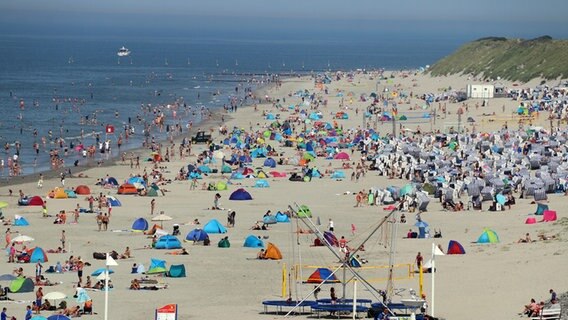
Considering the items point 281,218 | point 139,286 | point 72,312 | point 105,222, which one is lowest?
point 281,218

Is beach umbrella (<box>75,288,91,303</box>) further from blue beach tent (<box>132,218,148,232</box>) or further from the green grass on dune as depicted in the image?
the green grass on dune

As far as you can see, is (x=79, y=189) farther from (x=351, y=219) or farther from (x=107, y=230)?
(x=351, y=219)

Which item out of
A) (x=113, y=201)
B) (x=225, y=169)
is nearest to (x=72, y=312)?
(x=113, y=201)

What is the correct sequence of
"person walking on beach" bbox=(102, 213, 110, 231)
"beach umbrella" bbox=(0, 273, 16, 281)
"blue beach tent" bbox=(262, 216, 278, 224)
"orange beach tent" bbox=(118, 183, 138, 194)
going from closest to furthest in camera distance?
1. "beach umbrella" bbox=(0, 273, 16, 281)
2. "person walking on beach" bbox=(102, 213, 110, 231)
3. "blue beach tent" bbox=(262, 216, 278, 224)
4. "orange beach tent" bbox=(118, 183, 138, 194)

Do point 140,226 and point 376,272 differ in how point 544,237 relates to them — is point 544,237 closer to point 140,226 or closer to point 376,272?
point 376,272

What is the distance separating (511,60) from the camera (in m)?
108

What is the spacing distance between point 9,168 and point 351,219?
68.7ft

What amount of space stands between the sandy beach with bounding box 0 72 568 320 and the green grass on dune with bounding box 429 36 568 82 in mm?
42003

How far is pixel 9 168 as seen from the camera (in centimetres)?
5578

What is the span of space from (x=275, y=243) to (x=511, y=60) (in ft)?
246

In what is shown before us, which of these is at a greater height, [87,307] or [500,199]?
[87,307]

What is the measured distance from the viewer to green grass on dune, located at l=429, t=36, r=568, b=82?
322ft

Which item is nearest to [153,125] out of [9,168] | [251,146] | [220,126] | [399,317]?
[220,126]

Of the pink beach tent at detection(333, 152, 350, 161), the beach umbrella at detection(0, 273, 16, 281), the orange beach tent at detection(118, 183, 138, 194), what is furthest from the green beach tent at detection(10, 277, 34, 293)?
the pink beach tent at detection(333, 152, 350, 161)
